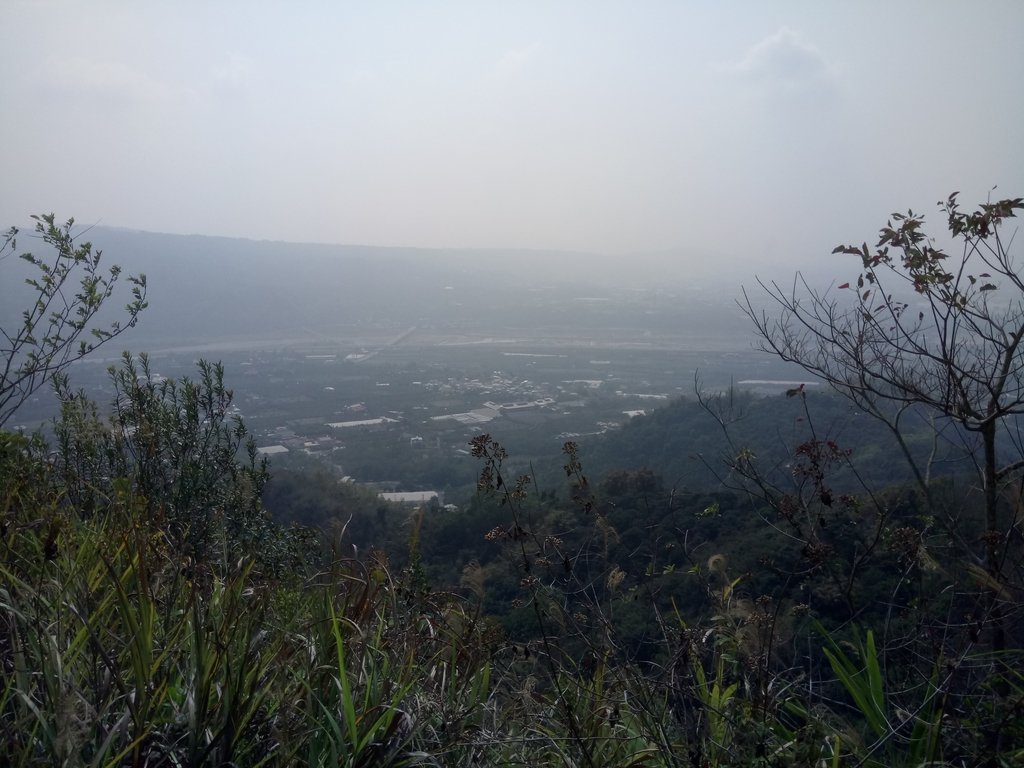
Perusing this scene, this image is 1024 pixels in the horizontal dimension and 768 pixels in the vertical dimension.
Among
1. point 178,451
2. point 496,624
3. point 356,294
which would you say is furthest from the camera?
point 356,294

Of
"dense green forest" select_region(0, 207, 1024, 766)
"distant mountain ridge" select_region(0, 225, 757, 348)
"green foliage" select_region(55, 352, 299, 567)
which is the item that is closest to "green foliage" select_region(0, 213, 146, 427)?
"dense green forest" select_region(0, 207, 1024, 766)

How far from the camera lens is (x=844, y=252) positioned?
12.7 ft

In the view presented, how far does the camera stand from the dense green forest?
6.85 feet

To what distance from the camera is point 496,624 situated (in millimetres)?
3637

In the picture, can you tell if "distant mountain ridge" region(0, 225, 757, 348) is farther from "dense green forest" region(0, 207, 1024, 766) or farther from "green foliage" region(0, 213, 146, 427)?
"dense green forest" region(0, 207, 1024, 766)

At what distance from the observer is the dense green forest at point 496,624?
6.85 ft

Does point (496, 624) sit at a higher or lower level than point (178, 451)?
lower

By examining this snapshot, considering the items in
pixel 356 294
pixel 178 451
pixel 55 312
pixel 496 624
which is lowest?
pixel 496 624

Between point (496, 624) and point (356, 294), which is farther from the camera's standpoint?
point (356, 294)

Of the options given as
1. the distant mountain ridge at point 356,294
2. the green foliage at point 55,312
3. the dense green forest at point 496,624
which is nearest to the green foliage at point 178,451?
the dense green forest at point 496,624

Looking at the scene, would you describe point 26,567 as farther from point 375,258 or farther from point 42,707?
point 375,258

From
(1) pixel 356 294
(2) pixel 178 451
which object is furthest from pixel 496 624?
(1) pixel 356 294

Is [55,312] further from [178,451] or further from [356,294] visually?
[356,294]

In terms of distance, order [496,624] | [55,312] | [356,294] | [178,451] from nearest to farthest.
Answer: [496,624], [55,312], [178,451], [356,294]
